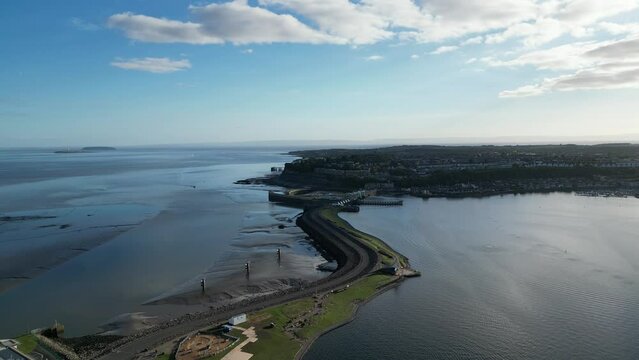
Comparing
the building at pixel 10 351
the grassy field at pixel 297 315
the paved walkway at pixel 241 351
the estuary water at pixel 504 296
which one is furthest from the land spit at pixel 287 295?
the estuary water at pixel 504 296

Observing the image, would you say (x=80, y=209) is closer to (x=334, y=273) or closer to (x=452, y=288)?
(x=334, y=273)

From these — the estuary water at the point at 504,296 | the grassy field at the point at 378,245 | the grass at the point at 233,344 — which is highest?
the grassy field at the point at 378,245

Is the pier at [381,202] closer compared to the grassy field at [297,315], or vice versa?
the grassy field at [297,315]

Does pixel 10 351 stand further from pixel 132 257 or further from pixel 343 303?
pixel 132 257

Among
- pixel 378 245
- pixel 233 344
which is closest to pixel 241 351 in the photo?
pixel 233 344

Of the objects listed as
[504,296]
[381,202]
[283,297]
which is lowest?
[504,296]

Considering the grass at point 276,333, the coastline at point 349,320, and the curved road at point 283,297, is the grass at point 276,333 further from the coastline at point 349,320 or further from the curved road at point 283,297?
the curved road at point 283,297
